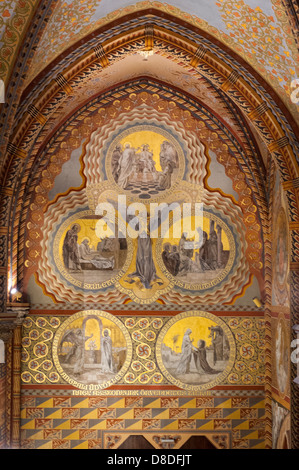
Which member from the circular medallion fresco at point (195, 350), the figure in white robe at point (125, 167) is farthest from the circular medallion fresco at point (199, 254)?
the figure in white robe at point (125, 167)

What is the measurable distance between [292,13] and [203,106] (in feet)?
16.0

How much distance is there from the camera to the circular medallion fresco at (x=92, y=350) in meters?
12.8

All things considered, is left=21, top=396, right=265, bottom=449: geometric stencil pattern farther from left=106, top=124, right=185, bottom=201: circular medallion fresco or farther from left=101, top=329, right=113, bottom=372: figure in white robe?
left=106, top=124, right=185, bottom=201: circular medallion fresco

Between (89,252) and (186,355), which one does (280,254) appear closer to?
(186,355)

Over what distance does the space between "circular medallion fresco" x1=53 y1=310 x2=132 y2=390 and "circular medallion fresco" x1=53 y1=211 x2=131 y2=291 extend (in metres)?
0.66

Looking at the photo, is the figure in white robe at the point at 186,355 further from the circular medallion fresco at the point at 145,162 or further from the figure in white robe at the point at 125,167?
the figure in white robe at the point at 125,167

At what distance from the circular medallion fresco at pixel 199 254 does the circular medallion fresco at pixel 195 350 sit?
0.69 metres

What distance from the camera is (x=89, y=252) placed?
13031mm

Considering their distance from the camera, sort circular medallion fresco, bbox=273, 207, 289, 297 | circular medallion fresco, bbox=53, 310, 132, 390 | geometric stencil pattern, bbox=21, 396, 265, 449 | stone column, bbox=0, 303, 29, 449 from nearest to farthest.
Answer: circular medallion fresco, bbox=273, 207, 289, 297 < stone column, bbox=0, 303, 29, 449 < geometric stencil pattern, bbox=21, 396, 265, 449 < circular medallion fresco, bbox=53, 310, 132, 390

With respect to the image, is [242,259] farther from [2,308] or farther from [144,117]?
[2,308]

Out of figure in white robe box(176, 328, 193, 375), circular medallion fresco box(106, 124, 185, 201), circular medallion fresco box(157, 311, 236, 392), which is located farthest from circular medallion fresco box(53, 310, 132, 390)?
circular medallion fresco box(106, 124, 185, 201)

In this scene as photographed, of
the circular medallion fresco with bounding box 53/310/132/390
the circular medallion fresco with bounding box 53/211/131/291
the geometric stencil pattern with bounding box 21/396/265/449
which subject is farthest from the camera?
the circular medallion fresco with bounding box 53/211/131/291

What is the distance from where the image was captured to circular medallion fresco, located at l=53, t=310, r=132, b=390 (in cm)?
1280

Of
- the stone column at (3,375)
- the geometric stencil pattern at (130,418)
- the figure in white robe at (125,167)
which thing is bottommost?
the geometric stencil pattern at (130,418)
